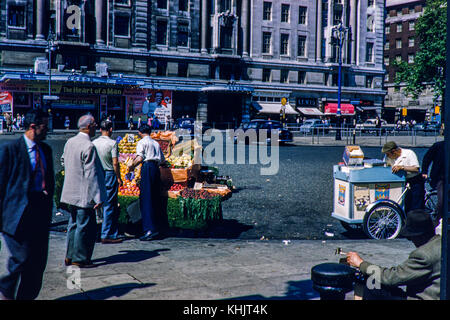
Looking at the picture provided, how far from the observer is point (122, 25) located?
47.3m

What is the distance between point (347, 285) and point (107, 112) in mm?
45169


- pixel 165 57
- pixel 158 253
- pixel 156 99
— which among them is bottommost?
pixel 158 253

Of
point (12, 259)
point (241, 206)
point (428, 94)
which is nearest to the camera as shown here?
point (12, 259)

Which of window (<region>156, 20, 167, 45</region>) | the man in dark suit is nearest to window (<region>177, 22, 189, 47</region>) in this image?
window (<region>156, 20, 167, 45</region>)

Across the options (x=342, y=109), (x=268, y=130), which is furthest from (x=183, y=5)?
Answer: (x=268, y=130)

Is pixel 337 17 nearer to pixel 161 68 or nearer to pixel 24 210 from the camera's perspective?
pixel 161 68

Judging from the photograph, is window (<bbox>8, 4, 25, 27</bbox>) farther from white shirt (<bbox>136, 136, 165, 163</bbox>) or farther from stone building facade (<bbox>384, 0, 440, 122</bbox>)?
stone building facade (<bbox>384, 0, 440, 122</bbox>)

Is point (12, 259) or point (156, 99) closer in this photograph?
point (12, 259)

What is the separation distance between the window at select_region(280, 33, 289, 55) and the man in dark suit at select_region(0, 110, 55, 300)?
176 feet

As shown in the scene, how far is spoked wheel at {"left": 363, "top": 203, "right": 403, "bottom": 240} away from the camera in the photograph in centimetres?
826

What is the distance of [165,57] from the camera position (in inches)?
1933

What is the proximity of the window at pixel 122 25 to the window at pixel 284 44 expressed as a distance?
18.0 meters
